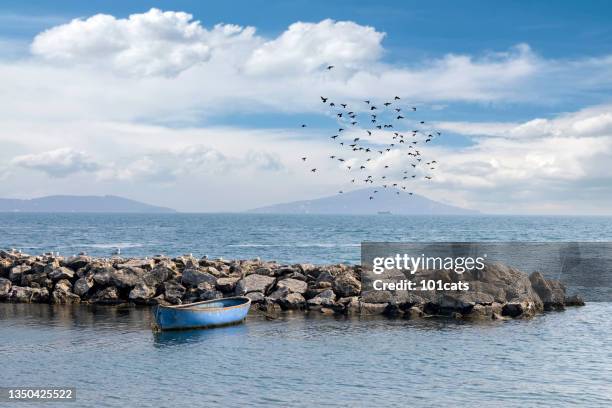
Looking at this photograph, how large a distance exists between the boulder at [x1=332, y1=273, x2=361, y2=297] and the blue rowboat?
667 centimetres

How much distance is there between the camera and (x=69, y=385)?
1096 inches

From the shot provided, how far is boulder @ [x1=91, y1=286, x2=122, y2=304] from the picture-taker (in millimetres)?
48281

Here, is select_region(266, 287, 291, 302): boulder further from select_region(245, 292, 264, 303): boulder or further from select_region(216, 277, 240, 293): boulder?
select_region(216, 277, 240, 293): boulder

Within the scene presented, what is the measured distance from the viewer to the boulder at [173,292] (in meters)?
47.0

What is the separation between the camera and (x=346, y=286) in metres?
46.8

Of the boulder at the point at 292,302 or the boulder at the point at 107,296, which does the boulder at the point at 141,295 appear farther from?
the boulder at the point at 292,302

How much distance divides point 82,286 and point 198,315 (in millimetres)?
13054

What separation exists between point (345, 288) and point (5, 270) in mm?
26260

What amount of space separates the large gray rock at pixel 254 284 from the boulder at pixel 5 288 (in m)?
16.6

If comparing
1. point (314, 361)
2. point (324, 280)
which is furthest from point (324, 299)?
point (314, 361)

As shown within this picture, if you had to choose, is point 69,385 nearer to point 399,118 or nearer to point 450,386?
point 450,386

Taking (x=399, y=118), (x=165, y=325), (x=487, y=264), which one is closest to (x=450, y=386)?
(x=165, y=325)

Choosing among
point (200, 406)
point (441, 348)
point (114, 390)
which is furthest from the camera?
point (441, 348)

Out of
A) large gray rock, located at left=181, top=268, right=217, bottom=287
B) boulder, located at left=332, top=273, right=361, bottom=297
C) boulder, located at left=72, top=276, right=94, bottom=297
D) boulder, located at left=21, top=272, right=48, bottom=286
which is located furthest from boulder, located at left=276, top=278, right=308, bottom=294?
boulder, located at left=21, top=272, right=48, bottom=286
